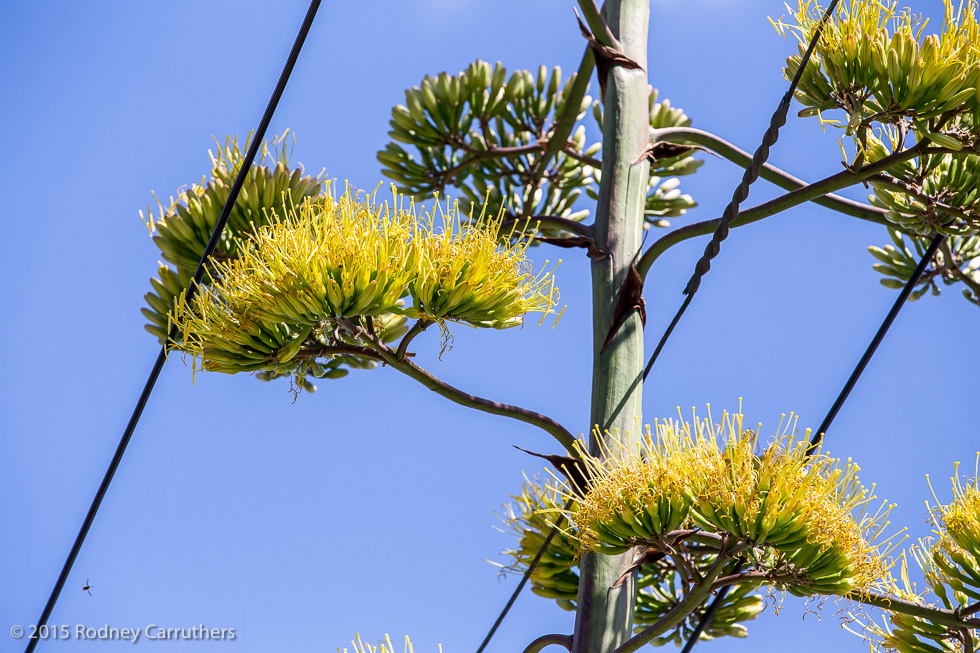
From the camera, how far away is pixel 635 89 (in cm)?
379

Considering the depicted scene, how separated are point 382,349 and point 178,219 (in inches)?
49.7

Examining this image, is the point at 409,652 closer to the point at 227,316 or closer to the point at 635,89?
the point at 227,316

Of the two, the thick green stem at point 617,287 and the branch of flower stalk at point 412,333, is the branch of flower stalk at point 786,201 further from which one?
the branch of flower stalk at point 412,333

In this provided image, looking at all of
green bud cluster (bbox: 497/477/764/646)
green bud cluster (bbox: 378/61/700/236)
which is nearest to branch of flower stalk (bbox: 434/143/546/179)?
green bud cluster (bbox: 378/61/700/236)

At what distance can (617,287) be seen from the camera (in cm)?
356

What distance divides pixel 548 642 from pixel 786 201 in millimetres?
1654

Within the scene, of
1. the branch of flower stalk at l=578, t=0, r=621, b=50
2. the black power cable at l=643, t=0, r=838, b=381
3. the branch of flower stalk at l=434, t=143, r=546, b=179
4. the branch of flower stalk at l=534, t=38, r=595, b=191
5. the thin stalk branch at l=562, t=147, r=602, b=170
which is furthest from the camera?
the branch of flower stalk at l=434, t=143, r=546, b=179

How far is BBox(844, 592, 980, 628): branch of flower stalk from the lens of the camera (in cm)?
313

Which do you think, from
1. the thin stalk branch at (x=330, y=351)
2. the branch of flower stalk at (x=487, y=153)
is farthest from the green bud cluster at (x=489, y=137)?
the thin stalk branch at (x=330, y=351)

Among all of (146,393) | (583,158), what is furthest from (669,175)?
(146,393)

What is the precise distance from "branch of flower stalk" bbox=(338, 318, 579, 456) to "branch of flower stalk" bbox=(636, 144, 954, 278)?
657 mm

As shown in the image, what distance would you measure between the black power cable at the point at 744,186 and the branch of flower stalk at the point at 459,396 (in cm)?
40

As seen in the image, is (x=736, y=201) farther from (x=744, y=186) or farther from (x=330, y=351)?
(x=330, y=351)

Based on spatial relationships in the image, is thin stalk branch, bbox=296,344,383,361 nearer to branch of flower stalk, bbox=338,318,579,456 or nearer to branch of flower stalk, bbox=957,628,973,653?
branch of flower stalk, bbox=338,318,579,456
